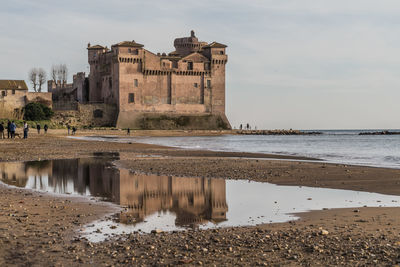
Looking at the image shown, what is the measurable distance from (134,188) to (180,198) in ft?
6.18

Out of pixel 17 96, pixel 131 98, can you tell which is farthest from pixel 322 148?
pixel 17 96

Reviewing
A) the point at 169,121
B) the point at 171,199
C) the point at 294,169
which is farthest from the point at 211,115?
the point at 171,199

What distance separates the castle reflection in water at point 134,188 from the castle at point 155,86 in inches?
2351

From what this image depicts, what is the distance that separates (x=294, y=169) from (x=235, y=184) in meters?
4.72

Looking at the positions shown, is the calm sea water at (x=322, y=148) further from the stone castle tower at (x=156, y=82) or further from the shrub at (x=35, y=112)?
the stone castle tower at (x=156, y=82)

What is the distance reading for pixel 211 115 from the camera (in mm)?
83562

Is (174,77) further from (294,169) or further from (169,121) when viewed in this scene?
(294,169)

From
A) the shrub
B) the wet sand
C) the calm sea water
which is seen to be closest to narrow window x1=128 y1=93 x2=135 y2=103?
the shrub

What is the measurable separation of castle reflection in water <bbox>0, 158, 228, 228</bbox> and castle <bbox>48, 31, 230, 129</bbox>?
59704 millimetres

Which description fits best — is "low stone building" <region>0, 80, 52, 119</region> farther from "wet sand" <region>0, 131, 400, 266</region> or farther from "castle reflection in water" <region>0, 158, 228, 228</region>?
"wet sand" <region>0, 131, 400, 266</region>

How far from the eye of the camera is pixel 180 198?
35.1 feet

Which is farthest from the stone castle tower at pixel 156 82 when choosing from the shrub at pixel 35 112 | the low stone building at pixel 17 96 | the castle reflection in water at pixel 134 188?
the castle reflection in water at pixel 134 188

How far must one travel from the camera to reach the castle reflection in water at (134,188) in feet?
29.9

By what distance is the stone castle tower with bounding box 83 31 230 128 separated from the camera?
252ft
